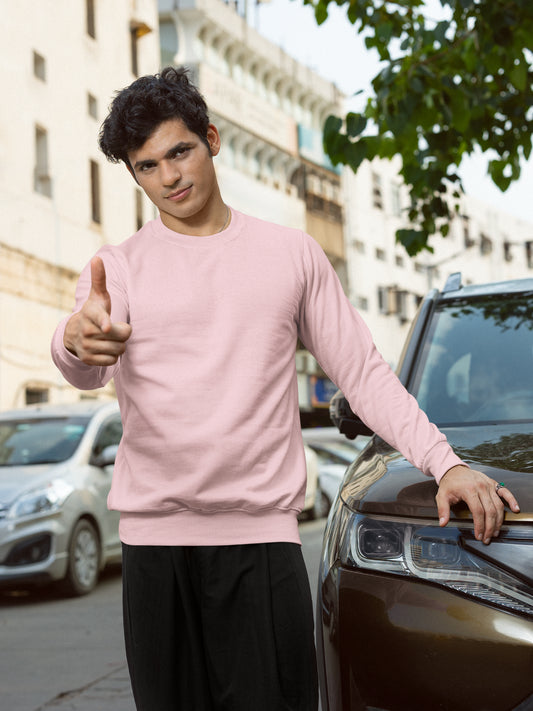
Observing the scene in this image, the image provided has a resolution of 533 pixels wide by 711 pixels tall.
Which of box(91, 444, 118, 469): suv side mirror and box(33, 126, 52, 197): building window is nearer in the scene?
box(91, 444, 118, 469): suv side mirror

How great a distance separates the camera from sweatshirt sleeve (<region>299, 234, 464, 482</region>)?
257 cm

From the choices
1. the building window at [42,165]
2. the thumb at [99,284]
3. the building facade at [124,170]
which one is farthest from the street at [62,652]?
the building window at [42,165]

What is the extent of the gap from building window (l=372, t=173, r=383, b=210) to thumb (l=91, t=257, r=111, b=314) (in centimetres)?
5094

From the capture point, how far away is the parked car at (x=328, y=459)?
1784 centimetres

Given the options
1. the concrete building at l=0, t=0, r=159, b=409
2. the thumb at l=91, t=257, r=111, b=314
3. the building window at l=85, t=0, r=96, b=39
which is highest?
the building window at l=85, t=0, r=96, b=39

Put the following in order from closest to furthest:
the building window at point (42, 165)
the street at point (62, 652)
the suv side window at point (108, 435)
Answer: the street at point (62, 652) → the suv side window at point (108, 435) → the building window at point (42, 165)

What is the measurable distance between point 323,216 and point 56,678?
40.6 meters

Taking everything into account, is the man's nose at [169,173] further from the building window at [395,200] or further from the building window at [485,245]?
the building window at [485,245]

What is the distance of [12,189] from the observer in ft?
74.4

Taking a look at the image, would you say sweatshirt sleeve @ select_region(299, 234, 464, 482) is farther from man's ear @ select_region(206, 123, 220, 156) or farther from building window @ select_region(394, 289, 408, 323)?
building window @ select_region(394, 289, 408, 323)

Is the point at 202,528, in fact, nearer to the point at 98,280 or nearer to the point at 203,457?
the point at 203,457

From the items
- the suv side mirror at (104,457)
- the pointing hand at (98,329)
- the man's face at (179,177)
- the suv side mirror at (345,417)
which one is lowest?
the suv side mirror at (104,457)

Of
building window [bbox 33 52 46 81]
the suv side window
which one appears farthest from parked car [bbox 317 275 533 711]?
building window [bbox 33 52 46 81]

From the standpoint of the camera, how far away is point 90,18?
27.5m
